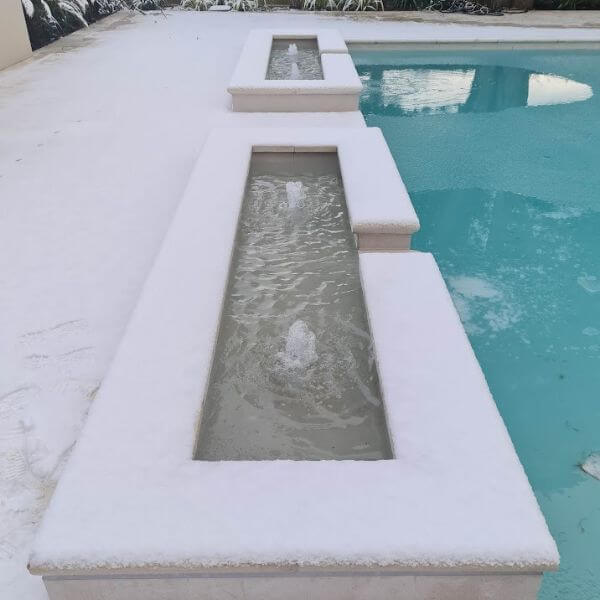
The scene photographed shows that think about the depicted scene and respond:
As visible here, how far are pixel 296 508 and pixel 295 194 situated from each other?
2.68 m

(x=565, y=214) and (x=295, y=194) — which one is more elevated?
(x=295, y=194)

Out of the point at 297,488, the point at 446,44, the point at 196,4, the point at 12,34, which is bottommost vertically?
the point at 446,44

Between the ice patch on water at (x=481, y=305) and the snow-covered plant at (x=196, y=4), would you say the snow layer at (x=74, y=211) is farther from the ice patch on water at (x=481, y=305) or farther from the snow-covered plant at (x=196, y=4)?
the snow-covered plant at (x=196, y=4)

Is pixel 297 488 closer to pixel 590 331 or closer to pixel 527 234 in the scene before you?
pixel 590 331

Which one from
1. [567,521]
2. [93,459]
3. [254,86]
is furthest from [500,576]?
[254,86]

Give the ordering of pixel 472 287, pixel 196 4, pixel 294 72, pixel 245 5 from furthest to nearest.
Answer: pixel 196 4
pixel 245 5
pixel 294 72
pixel 472 287

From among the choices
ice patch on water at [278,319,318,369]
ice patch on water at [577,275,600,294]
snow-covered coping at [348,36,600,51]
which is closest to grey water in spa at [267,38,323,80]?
snow-covered coping at [348,36,600,51]

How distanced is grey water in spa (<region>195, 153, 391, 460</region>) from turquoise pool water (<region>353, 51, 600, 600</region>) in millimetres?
802

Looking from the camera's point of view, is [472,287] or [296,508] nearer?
[296,508]

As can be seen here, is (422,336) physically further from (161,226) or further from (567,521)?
(161,226)

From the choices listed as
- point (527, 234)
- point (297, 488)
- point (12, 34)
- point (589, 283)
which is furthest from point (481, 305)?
point (12, 34)

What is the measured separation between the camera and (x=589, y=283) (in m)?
3.81

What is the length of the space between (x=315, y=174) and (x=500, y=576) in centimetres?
331

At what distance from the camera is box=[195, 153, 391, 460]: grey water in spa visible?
209 centimetres
